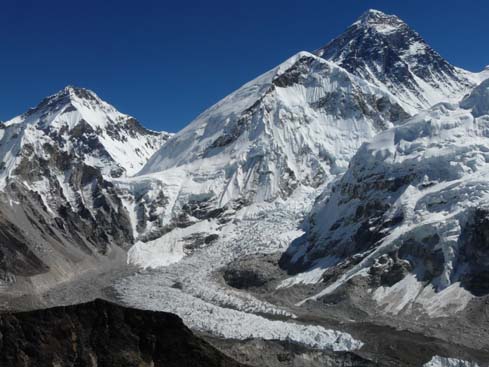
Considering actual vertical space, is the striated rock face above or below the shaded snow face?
below

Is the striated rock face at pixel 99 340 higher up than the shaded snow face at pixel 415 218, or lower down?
lower down

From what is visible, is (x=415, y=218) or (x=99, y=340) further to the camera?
(x=415, y=218)

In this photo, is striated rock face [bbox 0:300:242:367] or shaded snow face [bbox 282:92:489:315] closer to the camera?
striated rock face [bbox 0:300:242:367]

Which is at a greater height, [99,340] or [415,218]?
[415,218]

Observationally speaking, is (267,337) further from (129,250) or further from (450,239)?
(129,250)

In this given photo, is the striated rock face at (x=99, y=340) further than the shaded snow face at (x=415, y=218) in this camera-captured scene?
No
